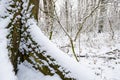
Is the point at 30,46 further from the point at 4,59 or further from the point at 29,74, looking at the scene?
the point at 4,59

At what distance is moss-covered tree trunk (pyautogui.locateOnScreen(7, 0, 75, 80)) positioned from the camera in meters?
3.38

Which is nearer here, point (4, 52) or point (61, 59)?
point (4, 52)

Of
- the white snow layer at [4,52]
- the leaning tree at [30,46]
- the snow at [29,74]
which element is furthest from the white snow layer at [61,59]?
the white snow layer at [4,52]

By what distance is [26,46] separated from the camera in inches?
141

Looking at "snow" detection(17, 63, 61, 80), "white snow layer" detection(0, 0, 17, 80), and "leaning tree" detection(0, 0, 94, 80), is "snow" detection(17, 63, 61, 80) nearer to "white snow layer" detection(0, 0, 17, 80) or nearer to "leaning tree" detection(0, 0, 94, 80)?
"leaning tree" detection(0, 0, 94, 80)

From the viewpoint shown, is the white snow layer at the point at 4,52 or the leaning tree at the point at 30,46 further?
the leaning tree at the point at 30,46

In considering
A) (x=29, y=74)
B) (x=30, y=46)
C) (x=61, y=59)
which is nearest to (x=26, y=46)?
(x=30, y=46)

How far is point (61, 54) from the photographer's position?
3.49 m

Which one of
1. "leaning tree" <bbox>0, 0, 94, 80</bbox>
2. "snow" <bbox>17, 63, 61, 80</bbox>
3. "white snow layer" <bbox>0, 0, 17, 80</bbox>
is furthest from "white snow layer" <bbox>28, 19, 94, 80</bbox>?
"white snow layer" <bbox>0, 0, 17, 80</bbox>

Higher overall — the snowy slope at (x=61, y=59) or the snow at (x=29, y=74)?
the snowy slope at (x=61, y=59)

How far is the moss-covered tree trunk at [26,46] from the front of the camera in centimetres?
338

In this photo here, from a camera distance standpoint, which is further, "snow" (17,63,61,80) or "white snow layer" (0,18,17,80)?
"snow" (17,63,61,80)

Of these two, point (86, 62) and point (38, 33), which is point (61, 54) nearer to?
point (38, 33)

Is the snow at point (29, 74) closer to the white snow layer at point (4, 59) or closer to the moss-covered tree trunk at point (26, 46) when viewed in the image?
the moss-covered tree trunk at point (26, 46)
